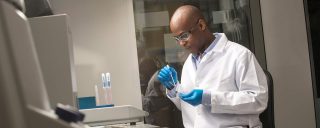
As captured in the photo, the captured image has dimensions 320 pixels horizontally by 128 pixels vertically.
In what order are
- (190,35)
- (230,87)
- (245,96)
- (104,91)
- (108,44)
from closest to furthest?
(245,96) < (230,87) < (190,35) < (104,91) < (108,44)

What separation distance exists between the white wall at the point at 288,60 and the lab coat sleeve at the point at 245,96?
89 cm

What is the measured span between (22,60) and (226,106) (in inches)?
57.7

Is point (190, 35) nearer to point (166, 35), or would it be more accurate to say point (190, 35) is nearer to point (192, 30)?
point (192, 30)

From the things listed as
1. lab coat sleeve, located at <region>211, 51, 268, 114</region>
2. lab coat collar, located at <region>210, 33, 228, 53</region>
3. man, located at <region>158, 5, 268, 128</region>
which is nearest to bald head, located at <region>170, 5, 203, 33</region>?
man, located at <region>158, 5, 268, 128</region>

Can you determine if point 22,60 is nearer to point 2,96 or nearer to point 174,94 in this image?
point 2,96

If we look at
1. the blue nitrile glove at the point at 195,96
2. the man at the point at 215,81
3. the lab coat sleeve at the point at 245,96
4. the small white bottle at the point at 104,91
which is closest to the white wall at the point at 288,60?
the man at the point at 215,81

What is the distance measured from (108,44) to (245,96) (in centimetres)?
113

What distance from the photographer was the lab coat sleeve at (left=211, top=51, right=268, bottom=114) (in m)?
1.77

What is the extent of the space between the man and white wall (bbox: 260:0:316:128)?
0.75 meters

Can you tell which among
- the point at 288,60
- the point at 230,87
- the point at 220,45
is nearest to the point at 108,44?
the point at 220,45

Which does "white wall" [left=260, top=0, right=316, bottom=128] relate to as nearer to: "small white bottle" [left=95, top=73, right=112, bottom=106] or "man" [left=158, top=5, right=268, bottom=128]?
"man" [left=158, top=5, right=268, bottom=128]

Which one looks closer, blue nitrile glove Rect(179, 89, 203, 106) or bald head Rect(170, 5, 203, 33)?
blue nitrile glove Rect(179, 89, 203, 106)

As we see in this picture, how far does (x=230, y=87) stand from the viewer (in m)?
1.88

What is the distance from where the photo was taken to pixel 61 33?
112 centimetres
